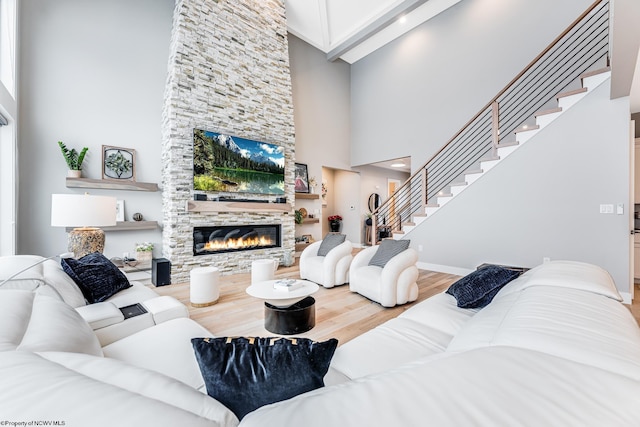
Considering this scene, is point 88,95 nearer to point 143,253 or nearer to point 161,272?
point 143,253

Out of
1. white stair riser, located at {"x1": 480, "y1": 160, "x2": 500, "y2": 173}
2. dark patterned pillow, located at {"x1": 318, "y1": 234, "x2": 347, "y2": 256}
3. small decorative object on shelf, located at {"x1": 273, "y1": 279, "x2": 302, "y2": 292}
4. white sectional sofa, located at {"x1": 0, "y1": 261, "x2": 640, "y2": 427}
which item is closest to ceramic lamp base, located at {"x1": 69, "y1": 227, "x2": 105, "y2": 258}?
small decorative object on shelf, located at {"x1": 273, "y1": 279, "x2": 302, "y2": 292}

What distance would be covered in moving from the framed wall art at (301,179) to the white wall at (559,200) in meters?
3.41

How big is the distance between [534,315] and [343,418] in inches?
33.3

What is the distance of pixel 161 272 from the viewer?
3891mm

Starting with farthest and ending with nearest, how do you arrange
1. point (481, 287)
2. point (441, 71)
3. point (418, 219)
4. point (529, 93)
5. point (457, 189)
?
point (441, 71) < point (418, 219) < point (529, 93) < point (457, 189) < point (481, 287)

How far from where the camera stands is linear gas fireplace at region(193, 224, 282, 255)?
15.0 ft

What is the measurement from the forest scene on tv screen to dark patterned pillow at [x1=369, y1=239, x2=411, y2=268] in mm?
2708

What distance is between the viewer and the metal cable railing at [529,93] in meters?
4.08

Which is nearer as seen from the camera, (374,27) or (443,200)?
(443,200)

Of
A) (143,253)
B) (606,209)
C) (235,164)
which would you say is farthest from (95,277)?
(606,209)

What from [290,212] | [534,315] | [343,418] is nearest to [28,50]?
[290,212]

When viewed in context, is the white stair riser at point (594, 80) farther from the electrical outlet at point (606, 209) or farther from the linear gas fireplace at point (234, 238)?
the linear gas fireplace at point (234, 238)

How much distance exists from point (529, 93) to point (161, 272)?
700 cm

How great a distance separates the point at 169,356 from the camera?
1.31 meters
